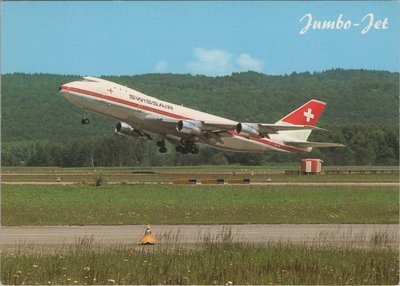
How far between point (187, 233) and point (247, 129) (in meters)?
46.2

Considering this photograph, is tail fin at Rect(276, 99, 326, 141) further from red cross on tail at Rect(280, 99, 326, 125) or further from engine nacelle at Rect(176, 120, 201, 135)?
engine nacelle at Rect(176, 120, 201, 135)

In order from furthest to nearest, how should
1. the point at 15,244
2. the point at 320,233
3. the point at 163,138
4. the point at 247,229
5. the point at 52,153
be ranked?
the point at 52,153 < the point at 163,138 < the point at 247,229 < the point at 320,233 < the point at 15,244

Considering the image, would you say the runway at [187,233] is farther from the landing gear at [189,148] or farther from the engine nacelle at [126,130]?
the landing gear at [189,148]

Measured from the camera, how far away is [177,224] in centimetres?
3105

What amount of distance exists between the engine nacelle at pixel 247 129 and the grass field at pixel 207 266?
50679 millimetres

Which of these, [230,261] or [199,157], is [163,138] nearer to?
[199,157]

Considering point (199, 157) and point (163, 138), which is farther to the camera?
point (199, 157)

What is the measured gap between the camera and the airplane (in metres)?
70.9

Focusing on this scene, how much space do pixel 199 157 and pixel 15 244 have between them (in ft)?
269

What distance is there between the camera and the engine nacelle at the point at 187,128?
73.1 meters

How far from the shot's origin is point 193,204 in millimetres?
40375

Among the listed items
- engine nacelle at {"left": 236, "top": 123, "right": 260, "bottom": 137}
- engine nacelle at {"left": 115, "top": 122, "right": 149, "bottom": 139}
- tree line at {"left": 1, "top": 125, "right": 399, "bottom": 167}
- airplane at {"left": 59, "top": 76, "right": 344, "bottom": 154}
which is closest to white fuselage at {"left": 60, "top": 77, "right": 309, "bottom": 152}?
airplane at {"left": 59, "top": 76, "right": 344, "bottom": 154}

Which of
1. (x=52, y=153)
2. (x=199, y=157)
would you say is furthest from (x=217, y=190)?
(x=52, y=153)

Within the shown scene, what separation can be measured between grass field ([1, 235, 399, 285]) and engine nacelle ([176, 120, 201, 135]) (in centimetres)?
5117
